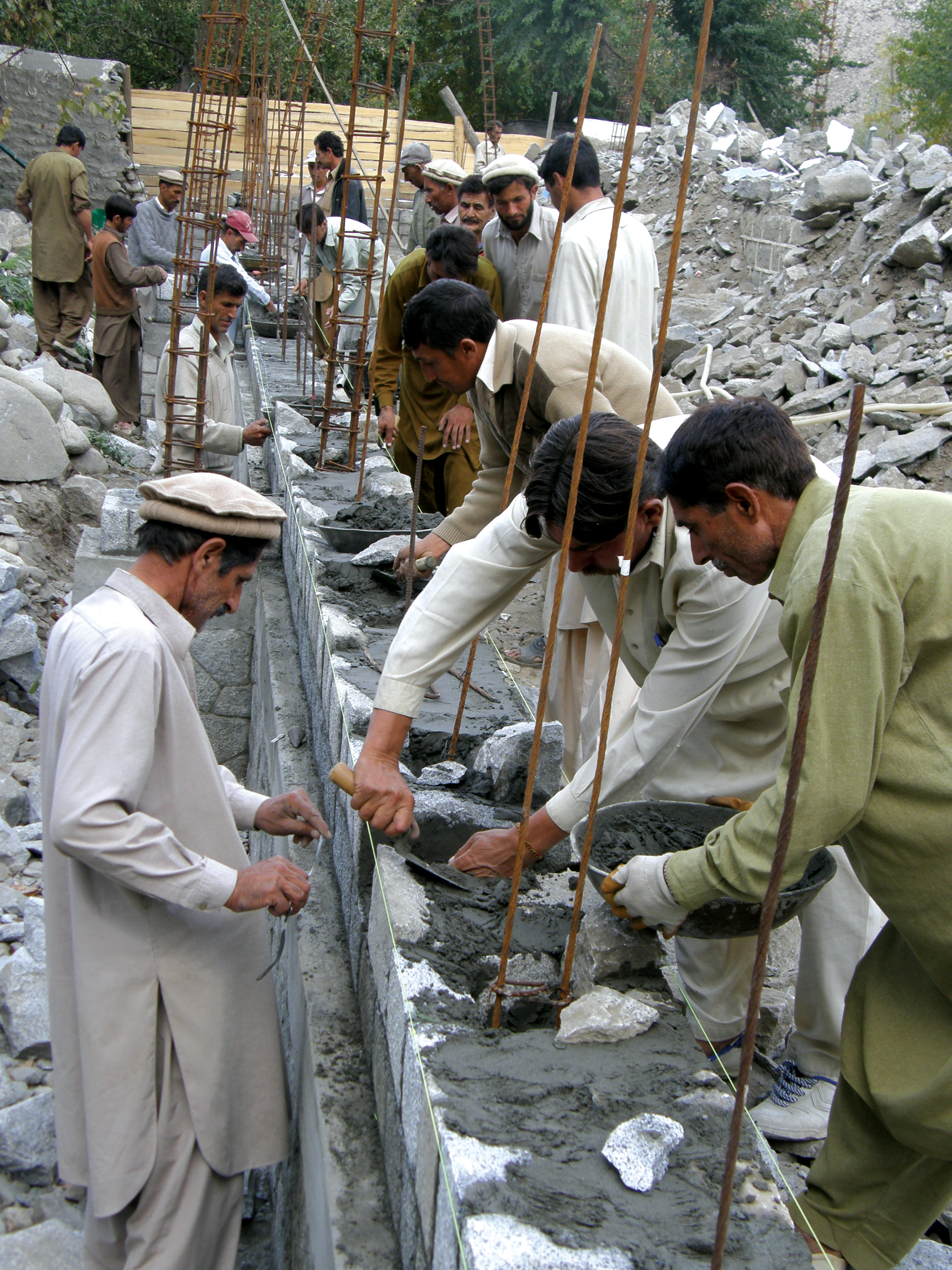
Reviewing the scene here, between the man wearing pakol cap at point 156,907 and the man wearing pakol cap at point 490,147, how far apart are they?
1684cm

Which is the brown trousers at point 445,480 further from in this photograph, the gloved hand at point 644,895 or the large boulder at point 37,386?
the large boulder at point 37,386

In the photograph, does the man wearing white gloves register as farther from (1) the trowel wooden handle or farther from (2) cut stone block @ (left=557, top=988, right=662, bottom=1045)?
(2) cut stone block @ (left=557, top=988, right=662, bottom=1045)

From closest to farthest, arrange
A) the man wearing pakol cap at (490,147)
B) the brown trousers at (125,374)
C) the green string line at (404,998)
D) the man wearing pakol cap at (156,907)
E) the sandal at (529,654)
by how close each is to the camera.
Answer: the green string line at (404,998), the man wearing pakol cap at (156,907), the sandal at (529,654), the brown trousers at (125,374), the man wearing pakol cap at (490,147)

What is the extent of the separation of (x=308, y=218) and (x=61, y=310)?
2.99 m

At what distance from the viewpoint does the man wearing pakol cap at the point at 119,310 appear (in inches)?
356

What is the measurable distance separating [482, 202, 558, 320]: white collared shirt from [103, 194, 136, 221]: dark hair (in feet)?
16.5

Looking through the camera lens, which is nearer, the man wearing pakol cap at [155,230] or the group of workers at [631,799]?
the group of workers at [631,799]

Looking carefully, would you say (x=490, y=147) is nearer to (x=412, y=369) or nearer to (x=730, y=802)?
(x=412, y=369)

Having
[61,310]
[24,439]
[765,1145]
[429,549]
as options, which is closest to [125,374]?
[61,310]

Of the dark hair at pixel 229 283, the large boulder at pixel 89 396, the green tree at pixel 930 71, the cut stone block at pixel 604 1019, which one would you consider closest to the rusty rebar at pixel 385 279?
the dark hair at pixel 229 283

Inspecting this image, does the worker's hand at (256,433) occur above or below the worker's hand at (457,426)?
below

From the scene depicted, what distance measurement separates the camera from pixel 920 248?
35.1ft

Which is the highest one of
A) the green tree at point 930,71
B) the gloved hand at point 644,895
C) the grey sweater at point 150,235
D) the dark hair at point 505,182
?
the green tree at point 930,71

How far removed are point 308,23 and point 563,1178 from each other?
1062cm
